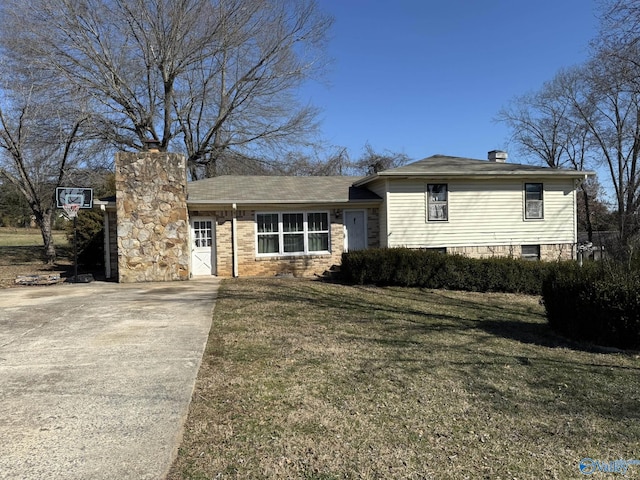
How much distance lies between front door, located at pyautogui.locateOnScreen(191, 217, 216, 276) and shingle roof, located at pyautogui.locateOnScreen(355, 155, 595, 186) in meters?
5.95

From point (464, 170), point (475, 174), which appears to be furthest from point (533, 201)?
point (464, 170)

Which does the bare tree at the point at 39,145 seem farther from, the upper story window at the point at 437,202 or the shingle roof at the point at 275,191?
the upper story window at the point at 437,202

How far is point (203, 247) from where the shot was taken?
47.3 ft

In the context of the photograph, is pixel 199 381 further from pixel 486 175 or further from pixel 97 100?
pixel 97 100

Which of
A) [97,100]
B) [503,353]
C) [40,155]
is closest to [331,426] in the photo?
[503,353]

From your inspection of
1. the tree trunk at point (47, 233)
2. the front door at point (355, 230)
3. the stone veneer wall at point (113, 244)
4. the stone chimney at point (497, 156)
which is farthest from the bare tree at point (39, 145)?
the stone chimney at point (497, 156)

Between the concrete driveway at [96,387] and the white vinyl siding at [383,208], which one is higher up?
the white vinyl siding at [383,208]

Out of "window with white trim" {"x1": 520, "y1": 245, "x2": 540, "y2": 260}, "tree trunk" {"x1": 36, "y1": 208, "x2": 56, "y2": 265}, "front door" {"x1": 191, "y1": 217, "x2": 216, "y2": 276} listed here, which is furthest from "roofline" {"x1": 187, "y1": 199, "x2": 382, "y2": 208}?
"tree trunk" {"x1": 36, "y1": 208, "x2": 56, "y2": 265}

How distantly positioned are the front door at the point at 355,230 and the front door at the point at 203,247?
4655 millimetres

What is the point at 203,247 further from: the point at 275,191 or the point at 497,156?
the point at 497,156

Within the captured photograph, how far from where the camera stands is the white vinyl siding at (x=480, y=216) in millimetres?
15211

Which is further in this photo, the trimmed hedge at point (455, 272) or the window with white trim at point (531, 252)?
the window with white trim at point (531, 252)

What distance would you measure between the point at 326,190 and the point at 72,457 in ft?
44.9

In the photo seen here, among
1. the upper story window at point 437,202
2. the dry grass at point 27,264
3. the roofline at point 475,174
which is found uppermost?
the roofline at point 475,174
